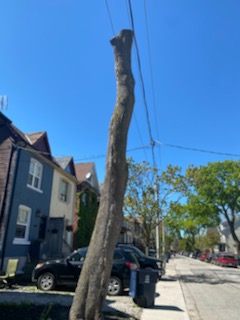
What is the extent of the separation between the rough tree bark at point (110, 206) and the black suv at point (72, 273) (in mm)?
5433

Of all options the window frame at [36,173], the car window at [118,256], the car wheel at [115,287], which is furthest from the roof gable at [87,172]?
the car wheel at [115,287]

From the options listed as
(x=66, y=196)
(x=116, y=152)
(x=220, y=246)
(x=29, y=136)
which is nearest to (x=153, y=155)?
(x=66, y=196)

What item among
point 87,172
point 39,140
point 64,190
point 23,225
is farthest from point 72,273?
point 87,172

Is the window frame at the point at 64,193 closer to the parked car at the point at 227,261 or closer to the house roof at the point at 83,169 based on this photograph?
the house roof at the point at 83,169

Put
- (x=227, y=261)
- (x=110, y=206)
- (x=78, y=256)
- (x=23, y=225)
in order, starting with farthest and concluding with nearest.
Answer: (x=227, y=261) < (x=23, y=225) < (x=78, y=256) < (x=110, y=206)

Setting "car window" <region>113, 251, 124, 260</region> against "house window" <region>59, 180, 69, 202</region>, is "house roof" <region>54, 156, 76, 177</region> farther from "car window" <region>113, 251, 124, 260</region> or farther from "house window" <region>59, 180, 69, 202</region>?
"car window" <region>113, 251, 124, 260</region>

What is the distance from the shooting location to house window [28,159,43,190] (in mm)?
16109

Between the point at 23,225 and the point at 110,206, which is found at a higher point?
the point at 23,225

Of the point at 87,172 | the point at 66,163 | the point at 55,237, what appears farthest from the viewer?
the point at 87,172

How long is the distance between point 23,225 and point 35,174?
2920mm

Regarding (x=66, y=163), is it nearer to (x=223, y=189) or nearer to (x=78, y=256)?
(x=78, y=256)

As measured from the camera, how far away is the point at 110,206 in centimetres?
574

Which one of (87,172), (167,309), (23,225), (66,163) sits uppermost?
(87,172)

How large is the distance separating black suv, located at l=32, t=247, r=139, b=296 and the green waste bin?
5.86 ft
